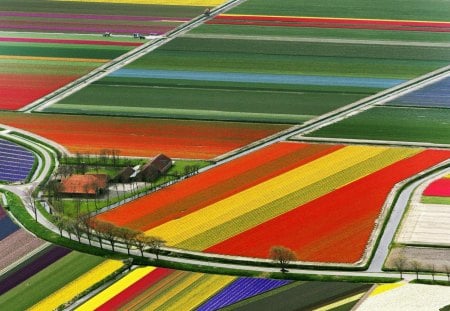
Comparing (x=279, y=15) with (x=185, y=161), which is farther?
(x=279, y=15)

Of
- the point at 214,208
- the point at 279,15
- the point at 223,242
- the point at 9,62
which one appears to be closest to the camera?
the point at 223,242

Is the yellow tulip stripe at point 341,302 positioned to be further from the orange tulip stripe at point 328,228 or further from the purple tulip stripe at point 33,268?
the purple tulip stripe at point 33,268

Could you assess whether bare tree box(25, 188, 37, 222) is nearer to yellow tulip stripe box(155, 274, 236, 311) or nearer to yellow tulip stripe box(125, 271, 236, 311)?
yellow tulip stripe box(125, 271, 236, 311)

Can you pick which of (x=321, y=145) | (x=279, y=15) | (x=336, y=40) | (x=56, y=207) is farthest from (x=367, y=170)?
(x=279, y=15)

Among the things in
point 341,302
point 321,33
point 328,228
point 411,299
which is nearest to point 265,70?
point 321,33

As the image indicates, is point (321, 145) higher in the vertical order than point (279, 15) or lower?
lower

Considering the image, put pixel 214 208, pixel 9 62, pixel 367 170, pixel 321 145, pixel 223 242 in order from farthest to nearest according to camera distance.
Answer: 1. pixel 9 62
2. pixel 321 145
3. pixel 367 170
4. pixel 214 208
5. pixel 223 242

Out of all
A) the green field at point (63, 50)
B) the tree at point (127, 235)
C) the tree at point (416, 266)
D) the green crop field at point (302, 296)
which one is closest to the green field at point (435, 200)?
the tree at point (416, 266)

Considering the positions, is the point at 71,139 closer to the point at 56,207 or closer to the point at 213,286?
the point at 56,207
